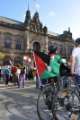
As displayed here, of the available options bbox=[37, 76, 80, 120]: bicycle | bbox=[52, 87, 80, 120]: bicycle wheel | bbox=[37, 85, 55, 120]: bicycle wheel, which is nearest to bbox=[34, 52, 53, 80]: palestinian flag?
bbox=[37, 85, 55, 120]: bicycle wheel

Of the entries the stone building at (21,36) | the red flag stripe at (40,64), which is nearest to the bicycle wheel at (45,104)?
the red flag stripe at (40,64)

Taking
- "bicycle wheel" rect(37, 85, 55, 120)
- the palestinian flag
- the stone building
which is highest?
the stone building

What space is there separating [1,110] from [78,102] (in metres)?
2.94

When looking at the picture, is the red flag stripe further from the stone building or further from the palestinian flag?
the stone building

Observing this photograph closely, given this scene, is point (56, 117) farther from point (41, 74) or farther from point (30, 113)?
point (30, 113)

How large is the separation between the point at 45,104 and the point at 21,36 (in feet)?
151

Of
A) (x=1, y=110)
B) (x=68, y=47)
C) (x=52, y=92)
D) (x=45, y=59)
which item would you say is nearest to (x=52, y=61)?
(x=45, y=59)

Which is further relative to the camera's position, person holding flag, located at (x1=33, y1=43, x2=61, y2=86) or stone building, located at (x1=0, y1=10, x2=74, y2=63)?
stone building, located at (x1=0, y1=10, x2=74, y2=63)

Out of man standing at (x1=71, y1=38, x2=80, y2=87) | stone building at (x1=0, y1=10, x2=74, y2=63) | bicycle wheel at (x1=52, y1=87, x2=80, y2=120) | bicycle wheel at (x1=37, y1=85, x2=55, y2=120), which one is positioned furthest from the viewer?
stone building at (x1=0, y1=10, x2=74, y2=63)

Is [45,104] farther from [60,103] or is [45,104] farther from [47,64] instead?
[47,64]

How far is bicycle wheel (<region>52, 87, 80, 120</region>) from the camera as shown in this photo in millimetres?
6043

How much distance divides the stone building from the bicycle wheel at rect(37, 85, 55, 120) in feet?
137

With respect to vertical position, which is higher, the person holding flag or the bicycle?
the person holding flag

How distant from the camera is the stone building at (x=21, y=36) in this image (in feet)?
162
